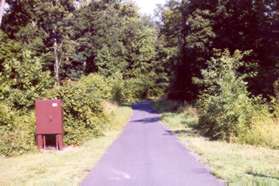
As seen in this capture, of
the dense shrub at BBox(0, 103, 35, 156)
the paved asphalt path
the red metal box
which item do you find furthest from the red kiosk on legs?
the paved asphalt path

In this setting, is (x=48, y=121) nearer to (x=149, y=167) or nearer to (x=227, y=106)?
(x=149, y=167)

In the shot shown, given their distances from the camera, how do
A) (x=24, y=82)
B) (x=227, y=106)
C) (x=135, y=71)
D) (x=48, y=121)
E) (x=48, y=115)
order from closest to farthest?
1. (x=48, y=115)
2. (x=48, y=121)
3. (x=227, y=106)
4. (x=24, y=82)
5. (x=135, y=71)

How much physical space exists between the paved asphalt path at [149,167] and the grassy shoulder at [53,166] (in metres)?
0.36

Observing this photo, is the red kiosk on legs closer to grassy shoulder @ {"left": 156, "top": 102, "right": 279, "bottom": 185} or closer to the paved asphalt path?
the paved asphalt path

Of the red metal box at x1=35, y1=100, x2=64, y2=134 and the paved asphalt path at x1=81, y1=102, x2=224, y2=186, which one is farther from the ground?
the red metal box at x1=35, y1=100, x2=64, y2=134

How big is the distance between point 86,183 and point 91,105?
10831mm

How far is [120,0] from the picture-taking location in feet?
268

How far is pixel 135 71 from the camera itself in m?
75.4

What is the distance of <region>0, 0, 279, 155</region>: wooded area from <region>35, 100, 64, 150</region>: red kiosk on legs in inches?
19.9

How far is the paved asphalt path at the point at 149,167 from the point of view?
11.3 meters

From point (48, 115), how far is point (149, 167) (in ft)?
21.0

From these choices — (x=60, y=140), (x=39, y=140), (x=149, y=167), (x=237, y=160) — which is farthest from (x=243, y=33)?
(x=149, y=167)

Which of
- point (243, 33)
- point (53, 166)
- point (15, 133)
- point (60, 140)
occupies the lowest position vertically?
point (53, 166)

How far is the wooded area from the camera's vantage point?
2016cm
